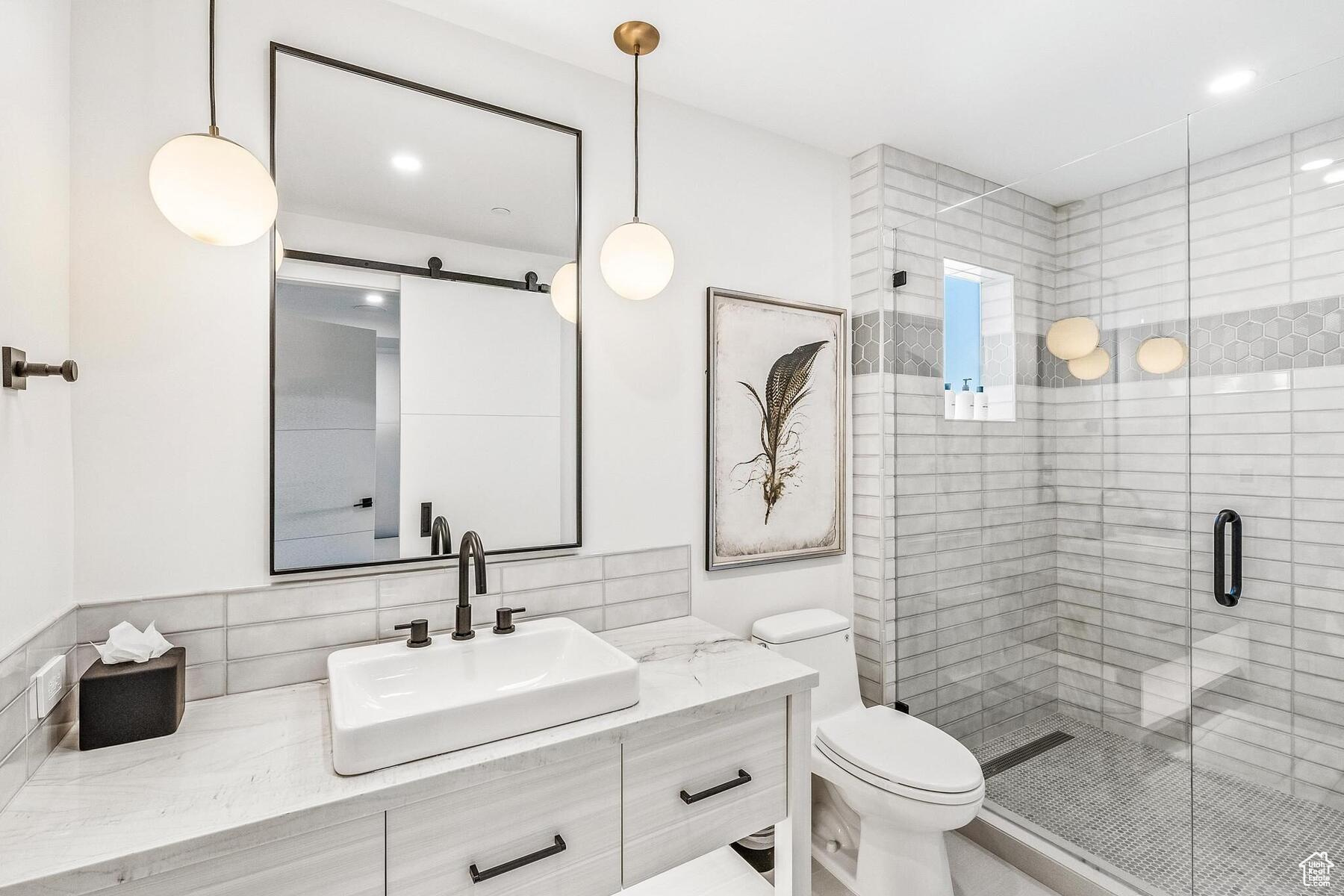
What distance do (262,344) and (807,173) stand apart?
1.89 meters

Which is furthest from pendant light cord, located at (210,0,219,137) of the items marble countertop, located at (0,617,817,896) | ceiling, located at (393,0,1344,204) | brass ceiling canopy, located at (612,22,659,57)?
marble countertop, located at (0,617,817,896)

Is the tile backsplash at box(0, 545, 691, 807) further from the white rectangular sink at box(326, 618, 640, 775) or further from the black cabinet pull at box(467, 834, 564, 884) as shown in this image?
the black cabinet pull at box(467, 834, 564, 884)

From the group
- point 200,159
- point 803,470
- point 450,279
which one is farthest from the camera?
point 803,470

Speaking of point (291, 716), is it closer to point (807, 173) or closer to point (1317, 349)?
point (807, 173)

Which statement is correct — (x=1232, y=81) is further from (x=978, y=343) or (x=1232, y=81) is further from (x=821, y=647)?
(x=821, y=647)

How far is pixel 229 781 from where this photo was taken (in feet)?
3.17

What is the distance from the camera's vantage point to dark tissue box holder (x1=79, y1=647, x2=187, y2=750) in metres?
1.05

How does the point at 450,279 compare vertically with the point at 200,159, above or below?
below

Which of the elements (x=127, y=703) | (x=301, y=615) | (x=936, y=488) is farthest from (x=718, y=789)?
(x=936, y=488)

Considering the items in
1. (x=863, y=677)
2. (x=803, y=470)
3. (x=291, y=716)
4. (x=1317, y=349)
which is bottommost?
(x=863, y=677)

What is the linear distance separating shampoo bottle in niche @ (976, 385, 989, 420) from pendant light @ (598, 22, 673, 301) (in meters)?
1.19

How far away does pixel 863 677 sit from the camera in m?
2.34

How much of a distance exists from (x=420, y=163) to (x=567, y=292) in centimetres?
48

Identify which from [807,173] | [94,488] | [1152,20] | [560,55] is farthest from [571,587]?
[1152,20]
